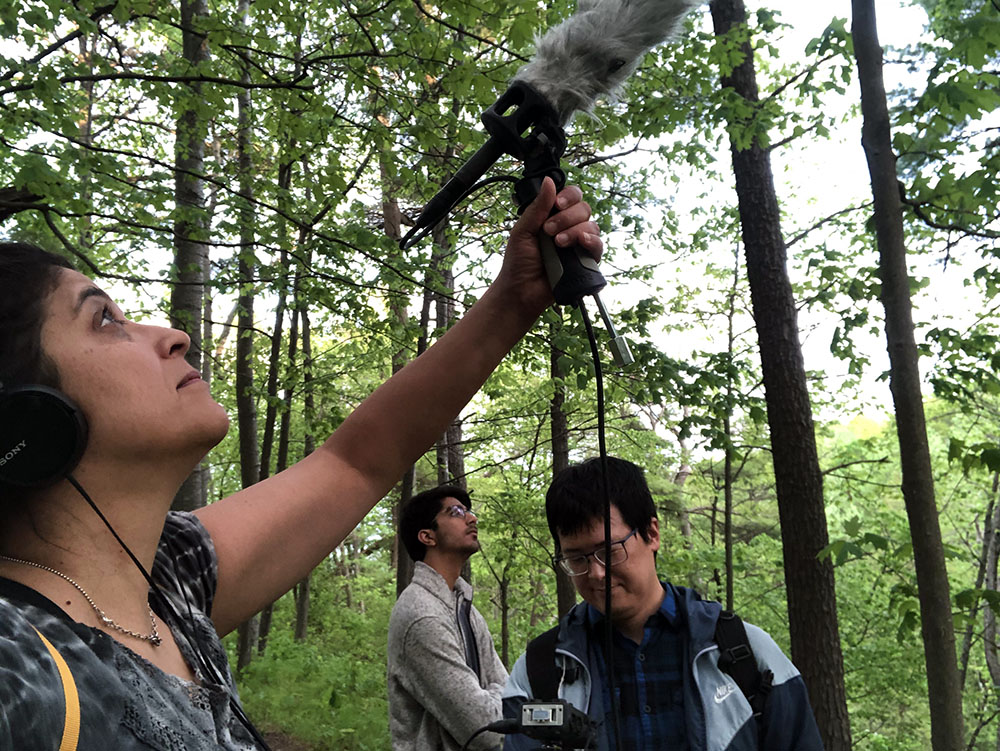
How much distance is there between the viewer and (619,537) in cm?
263

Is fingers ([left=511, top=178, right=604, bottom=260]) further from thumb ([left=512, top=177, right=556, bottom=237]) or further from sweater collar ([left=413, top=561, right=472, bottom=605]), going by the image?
sweater collar ([left=413, top=561, right=472, bottom=605])

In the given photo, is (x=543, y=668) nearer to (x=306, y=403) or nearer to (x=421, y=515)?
(x=421, y=515)

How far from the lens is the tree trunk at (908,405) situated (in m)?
3.02

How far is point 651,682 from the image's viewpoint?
234 centimetres

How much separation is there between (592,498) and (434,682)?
1613 mm

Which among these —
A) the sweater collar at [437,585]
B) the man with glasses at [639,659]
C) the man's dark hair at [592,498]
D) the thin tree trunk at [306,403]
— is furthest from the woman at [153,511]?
the thin tree trunk at [306,403]

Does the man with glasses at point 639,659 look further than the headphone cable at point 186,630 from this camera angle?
Yes

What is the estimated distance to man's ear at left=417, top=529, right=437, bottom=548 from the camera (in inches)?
174

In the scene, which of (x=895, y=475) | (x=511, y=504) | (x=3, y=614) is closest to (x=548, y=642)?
(x=3, y=614)

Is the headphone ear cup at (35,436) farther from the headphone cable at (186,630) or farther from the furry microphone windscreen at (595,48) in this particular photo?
the furry microphone windscreen at (595,48)

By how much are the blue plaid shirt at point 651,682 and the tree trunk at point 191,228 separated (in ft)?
16.8

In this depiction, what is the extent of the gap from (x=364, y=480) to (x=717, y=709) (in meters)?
1.25

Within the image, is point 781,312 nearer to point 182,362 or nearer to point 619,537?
point 619,537

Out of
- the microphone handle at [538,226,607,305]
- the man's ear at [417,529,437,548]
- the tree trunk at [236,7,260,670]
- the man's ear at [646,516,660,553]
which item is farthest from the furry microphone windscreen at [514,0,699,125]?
the tree trunk at [236,7,260,670]
